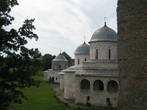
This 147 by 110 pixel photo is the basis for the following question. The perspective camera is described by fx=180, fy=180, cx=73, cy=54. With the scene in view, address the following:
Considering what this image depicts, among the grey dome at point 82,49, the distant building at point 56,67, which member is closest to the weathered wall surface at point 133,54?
the grey dome at point 82,49

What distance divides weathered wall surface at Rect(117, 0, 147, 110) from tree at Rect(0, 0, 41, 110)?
3128 millimetres

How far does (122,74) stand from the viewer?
549 cm

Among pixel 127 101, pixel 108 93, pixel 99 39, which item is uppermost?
pixel 99 39

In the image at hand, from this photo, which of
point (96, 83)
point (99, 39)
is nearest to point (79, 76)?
point (96, 83)

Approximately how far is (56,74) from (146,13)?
41.7 metres

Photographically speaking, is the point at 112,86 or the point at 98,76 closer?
the point at 98,76

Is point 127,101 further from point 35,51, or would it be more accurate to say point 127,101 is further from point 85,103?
point 85,103

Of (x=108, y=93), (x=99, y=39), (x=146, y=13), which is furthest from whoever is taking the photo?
(x=99, y=39)

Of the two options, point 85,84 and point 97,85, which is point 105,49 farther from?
point 85,84

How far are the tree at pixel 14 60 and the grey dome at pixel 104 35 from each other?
51.1ft

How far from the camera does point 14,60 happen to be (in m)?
6.57

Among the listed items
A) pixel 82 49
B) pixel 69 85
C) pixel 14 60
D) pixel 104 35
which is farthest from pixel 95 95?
pixel 14 60

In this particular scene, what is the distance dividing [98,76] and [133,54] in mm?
14101

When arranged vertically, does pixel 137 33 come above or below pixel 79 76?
above
